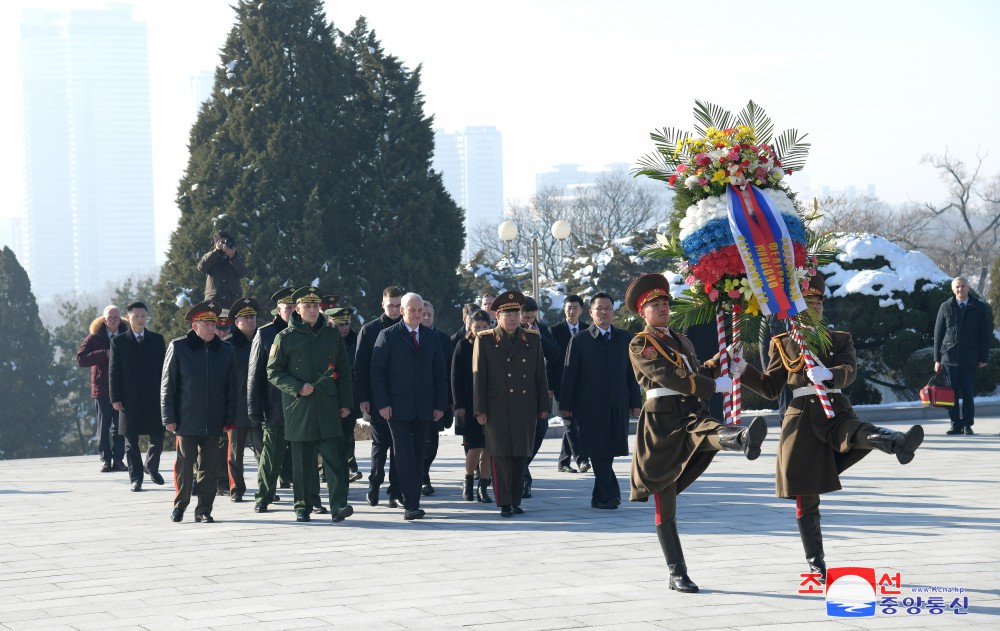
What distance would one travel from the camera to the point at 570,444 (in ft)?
44.6

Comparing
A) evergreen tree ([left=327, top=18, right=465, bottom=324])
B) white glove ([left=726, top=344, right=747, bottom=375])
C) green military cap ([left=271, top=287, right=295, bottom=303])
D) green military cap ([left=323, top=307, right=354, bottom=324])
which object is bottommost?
white glove ([left=726, top=344, right=747, bottom=375])

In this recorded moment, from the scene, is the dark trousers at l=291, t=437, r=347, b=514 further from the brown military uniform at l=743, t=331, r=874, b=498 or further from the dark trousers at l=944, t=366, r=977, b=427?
the dark trousers at l=944, t=366, r=977, b=427

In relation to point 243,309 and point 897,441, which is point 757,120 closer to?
point 897,441

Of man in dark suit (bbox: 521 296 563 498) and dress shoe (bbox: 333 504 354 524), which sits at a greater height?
man in dark suit (bbox: 521 296 563 498)

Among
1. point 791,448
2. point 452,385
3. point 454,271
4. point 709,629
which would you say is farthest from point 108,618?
point 454,271

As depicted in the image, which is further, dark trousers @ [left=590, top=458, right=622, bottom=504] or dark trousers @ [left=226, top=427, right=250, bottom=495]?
dark trousers @ [left=226, top=427, right=250, bottom=495]

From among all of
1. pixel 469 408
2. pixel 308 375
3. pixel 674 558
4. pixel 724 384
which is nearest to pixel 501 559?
pixel 674 558

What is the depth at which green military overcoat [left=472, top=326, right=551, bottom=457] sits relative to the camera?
10992 mm

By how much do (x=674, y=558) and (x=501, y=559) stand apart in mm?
1650

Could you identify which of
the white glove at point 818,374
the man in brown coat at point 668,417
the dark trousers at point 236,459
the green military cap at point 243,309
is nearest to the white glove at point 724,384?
the man in brown coat at point 668,417

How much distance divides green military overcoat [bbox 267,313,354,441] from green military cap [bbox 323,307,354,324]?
3.43 feet

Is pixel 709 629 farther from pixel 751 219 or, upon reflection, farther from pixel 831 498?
pixel 831 498

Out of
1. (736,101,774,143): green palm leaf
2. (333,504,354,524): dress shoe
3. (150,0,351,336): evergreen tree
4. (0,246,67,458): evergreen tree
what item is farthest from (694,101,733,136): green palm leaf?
(0,246,67,458): evergreen tree

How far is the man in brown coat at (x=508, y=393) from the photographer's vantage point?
10961mm
